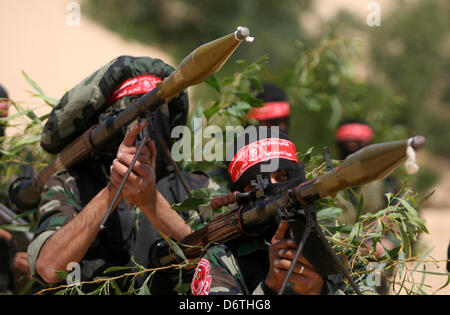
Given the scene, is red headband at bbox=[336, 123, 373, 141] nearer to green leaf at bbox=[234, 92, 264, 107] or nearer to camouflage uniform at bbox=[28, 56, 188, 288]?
green leaf at bbox=[234, 92, 264, 107]

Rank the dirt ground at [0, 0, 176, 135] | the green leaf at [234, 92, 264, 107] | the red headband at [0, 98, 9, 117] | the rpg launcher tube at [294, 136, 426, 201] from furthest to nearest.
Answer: the dirt ground at [0, 0, 176, 135] < the red headband at [0, 98, 9, 117] < the green leaf at [234, 92, 264, 107] < the rpg launcher tube at [294, 136, 426, 201]

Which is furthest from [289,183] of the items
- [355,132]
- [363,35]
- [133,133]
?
[363,35]

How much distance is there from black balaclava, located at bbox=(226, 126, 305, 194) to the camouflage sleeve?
2.80 ft

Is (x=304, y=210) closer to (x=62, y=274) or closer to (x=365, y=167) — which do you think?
(x=365, y=167)

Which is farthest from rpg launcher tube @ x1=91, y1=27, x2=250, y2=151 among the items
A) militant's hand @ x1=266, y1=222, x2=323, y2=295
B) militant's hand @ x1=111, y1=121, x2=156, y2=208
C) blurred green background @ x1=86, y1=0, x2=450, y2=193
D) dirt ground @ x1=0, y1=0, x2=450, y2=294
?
dirt ground @ x1=0, y1=0, x2=450, y2=294

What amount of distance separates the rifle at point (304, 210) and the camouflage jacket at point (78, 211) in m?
0.36

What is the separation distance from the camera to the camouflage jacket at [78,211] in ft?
8.95

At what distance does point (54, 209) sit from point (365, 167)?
1.68 metres

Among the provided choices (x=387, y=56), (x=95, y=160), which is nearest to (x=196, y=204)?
(x=95, y=160)

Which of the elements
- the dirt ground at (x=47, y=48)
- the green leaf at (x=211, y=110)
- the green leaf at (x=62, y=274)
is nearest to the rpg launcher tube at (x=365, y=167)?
the green leaf at (x=62, y=274)

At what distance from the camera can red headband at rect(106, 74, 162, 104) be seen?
279 centimetres

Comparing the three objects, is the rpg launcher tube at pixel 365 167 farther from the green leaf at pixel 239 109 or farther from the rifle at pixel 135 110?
the green leaf at pixel 239 109
